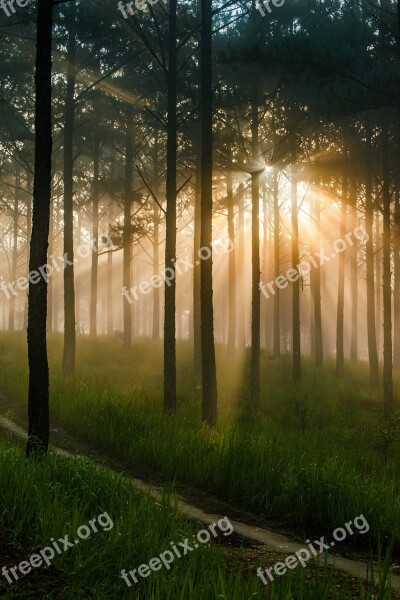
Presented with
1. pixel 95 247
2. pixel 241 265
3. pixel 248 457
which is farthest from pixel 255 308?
pixel 241 265

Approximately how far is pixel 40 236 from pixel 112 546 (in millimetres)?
4500

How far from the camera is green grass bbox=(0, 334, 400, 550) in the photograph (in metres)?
6.99

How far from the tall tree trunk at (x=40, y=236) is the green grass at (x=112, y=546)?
3.68 ft

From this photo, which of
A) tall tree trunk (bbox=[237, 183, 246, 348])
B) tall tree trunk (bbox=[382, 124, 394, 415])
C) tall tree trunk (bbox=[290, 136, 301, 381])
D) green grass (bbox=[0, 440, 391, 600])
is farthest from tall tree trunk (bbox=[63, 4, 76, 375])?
green grass (bbox=[0, 440, 391, 600])

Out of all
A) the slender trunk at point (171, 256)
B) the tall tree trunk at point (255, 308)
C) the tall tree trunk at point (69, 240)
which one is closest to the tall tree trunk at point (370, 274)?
the tall tree trunk at point (255, 308)

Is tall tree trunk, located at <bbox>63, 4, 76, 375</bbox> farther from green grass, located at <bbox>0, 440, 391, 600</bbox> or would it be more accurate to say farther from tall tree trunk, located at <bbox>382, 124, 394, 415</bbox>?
green grass, located at <bbox>0, 440, 391, 600</bbox>

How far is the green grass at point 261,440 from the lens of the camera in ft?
22.9

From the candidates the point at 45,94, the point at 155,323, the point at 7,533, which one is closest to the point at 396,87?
the point at 45,94

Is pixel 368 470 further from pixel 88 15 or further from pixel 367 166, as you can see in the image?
pixel 88 15

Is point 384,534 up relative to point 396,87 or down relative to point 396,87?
down

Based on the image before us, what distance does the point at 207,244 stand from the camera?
11.7 metres

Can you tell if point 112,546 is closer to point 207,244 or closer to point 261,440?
point 261,440

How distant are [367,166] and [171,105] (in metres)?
8.49

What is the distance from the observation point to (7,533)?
525 centimetres
